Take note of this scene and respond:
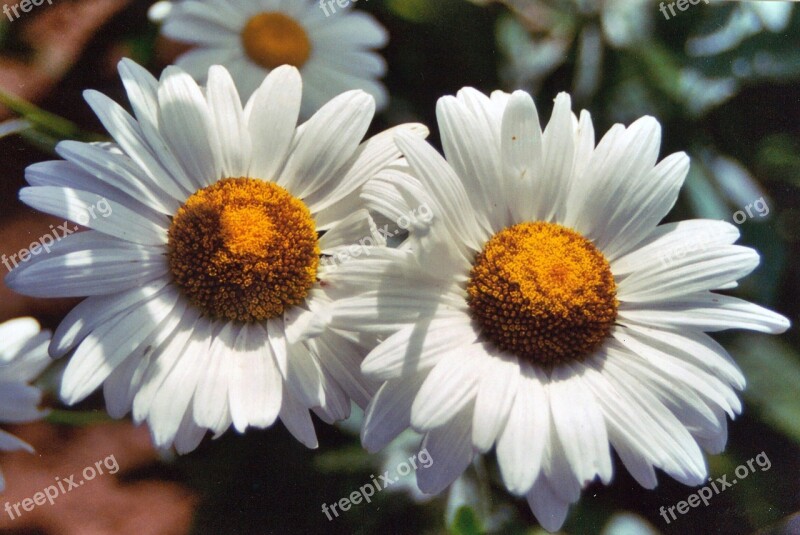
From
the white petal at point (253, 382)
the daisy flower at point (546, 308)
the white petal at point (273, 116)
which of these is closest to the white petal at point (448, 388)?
the daisy flower at point (546, 308)

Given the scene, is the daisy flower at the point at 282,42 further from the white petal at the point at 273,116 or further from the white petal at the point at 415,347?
the white petal at the point at 415,347

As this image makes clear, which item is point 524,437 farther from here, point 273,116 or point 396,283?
point 273,116

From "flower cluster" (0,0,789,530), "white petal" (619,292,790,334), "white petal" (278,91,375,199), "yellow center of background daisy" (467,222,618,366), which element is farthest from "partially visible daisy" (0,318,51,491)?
"white petal" (619,292,790,334)

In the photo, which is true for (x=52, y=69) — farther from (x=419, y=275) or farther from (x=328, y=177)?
(x=419, y=275)

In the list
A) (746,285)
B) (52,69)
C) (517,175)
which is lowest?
(746,285)

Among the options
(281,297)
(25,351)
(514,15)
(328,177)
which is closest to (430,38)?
(514,15)

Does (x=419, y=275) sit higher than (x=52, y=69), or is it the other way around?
(x=52, y=69)
